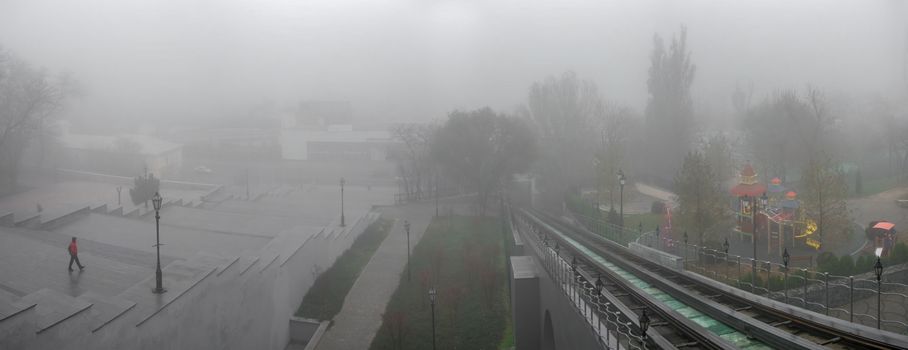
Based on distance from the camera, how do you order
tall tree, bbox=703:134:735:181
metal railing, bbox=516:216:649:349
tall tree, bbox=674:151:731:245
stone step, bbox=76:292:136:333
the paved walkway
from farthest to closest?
tall tree, bbox=703:134:735:181 → tall tree, bbox=674:151:731:245 → the paved walkway → stone step, bbox=76:292:136:333 → metal railing, bbox=516:216:649:349

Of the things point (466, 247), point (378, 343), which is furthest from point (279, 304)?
point (466, 247)

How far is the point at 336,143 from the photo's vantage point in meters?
27.7

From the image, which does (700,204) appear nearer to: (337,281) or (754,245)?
(754,245)

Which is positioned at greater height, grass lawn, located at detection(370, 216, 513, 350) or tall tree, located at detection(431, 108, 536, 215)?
tall tree, located at detection(431, 108, 536, 215)

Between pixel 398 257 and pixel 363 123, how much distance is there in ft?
63.6

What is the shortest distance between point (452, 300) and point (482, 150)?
33.1 ft

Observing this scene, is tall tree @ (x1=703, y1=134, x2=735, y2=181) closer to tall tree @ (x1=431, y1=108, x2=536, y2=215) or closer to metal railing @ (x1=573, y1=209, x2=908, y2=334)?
tall tree @ (x1=431, y1=108, x2=536, y2=215)

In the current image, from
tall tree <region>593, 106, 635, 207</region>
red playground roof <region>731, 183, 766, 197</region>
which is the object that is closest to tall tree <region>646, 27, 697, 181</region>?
tall tree <region>593, 106, 635, 207</region>

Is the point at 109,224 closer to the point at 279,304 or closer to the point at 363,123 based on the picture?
the point at 279,304

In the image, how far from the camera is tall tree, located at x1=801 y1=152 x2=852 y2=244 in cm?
1054

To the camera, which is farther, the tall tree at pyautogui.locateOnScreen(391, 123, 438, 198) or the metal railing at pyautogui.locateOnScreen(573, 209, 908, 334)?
the tall tree at pyautogui.locateOnScreen(391, 123, 438, 198)

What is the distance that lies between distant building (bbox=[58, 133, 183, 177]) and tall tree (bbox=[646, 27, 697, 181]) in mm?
16931

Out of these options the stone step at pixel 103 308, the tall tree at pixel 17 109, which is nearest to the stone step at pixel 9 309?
the stone step at pixel 103 308

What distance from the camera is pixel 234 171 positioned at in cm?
1992
